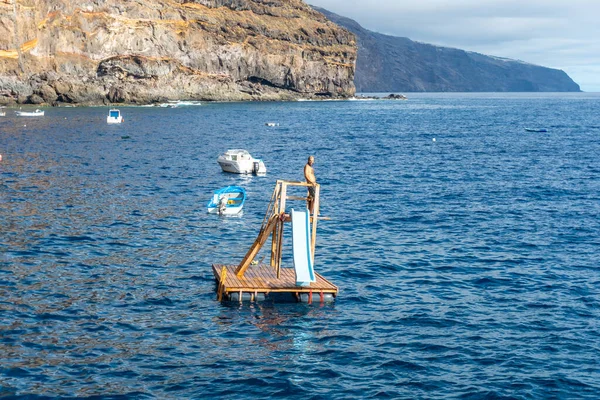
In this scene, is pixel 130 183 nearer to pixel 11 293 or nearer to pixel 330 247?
pixel 330 247

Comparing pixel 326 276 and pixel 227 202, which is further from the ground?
pixel 227 202

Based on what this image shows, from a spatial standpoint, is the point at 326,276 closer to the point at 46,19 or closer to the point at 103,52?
the point at 46,19

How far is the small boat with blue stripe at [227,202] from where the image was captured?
41938 millimetres

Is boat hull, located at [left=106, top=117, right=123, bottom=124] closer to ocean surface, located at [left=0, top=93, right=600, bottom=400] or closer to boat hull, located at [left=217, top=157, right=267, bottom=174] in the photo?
ocean surface, located at [left=0, top=93, right=600, bottom=400]

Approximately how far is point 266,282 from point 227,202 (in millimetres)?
15960

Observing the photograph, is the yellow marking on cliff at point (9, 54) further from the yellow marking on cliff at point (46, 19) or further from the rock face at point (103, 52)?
the yellow marking on cliff at point (46, 19)

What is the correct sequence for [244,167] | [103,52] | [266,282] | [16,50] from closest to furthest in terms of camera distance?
[266,282] → [244,167] → [16,50] → [103,52]

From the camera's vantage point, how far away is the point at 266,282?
2688 centimetres

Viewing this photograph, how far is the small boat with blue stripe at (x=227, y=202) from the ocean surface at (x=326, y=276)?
2.57 ft

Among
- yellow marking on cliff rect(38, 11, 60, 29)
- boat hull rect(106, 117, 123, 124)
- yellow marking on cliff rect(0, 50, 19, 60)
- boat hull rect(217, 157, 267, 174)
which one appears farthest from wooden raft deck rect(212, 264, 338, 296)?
yellow marking on cliff rect(38, 11, 60, 29)

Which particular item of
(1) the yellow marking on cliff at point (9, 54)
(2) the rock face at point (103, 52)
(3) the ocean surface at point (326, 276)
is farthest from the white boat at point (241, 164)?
(1) the yellow marking on cliff at point (9, 54)

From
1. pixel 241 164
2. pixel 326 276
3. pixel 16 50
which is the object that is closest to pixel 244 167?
pixel 241 164

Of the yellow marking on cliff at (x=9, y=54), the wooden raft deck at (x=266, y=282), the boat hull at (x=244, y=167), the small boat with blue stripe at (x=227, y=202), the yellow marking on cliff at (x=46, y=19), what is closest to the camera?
the wooden raft deck at (x=266, y=282)

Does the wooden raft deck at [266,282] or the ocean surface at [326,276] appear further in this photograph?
the wooden raft deck at [266,282]
